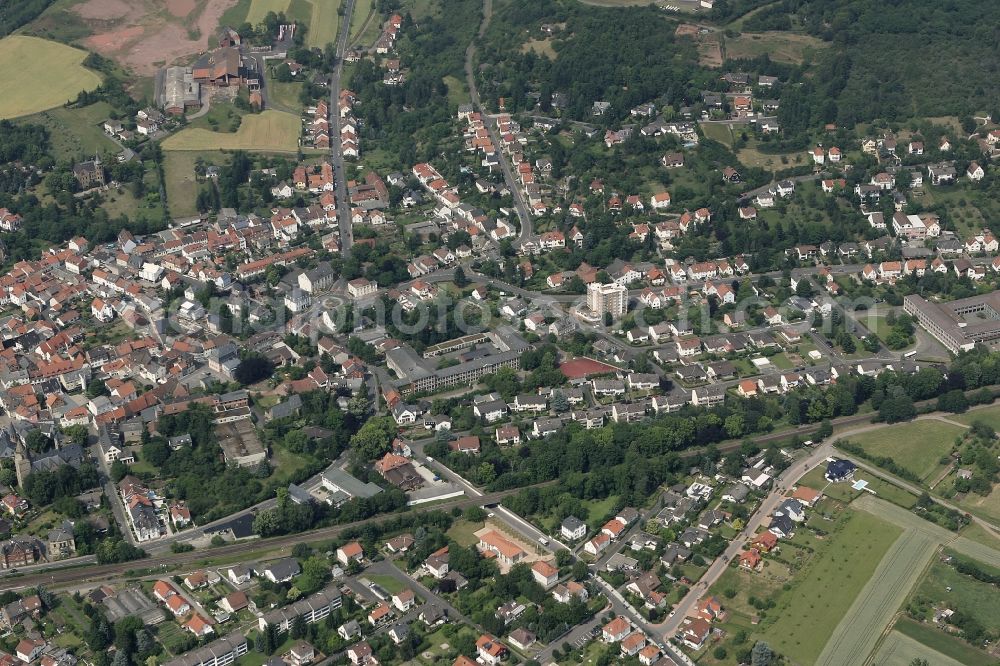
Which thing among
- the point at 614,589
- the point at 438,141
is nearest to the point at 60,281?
the point at 438,141

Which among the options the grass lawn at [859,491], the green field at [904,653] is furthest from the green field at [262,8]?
the green field at [904,653]

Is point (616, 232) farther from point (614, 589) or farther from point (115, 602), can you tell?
point (115, 602)

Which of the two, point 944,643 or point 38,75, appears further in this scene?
point 38,75

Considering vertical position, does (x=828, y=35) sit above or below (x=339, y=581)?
above

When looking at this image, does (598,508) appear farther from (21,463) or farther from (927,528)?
(21,463)

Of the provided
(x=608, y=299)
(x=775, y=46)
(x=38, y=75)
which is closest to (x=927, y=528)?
(x=608, y=299)

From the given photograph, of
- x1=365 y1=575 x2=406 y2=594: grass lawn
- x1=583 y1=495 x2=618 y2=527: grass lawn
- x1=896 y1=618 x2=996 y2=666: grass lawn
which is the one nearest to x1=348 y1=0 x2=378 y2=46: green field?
x1=583 y1=495 x2=618 y2=527: grass lawn

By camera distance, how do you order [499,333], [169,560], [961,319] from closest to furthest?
1. [169,560]
2. [499,333]
3. [961,319]
